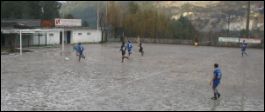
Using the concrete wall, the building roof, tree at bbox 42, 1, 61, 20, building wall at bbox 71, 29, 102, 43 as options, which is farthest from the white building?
tree at bbox 42, 1, 61, 20

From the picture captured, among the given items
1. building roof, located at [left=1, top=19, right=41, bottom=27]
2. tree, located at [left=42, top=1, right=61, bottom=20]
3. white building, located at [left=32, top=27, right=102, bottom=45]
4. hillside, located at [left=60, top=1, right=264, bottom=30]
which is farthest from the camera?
hillside, located at [left=60, top=1, right=264, bottom=30]

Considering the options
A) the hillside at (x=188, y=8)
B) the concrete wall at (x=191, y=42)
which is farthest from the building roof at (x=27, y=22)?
the hillside at (x=188, y=8)

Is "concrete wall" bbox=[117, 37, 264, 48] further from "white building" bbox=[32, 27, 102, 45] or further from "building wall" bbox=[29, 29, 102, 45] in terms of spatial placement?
"white building" bbox=[32, 27, 102, 45]

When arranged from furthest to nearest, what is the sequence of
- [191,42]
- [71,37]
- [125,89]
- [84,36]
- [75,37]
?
[84,36] < [75,37] < [71,37] < [191,42] < [125,89]

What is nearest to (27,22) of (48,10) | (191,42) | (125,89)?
(48,10)

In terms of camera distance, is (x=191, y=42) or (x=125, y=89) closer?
(x=125, y=89)

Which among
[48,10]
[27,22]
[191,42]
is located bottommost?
[191,42]

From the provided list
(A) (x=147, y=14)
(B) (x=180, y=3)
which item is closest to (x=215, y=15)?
(B) (x=180, y=3)

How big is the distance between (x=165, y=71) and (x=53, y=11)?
5485 cm

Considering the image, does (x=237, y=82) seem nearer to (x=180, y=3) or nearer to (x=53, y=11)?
(x=53, y=11)

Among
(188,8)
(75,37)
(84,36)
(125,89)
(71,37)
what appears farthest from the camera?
(188,8)

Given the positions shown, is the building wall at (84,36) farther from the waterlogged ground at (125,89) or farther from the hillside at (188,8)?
the hillside at (188,8)

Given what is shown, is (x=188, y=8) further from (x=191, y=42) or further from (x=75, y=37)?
(x=75, y=37)

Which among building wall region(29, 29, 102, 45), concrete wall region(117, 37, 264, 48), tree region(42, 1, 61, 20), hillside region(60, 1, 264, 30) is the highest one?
hillside region(60, 1, 264, 30)
